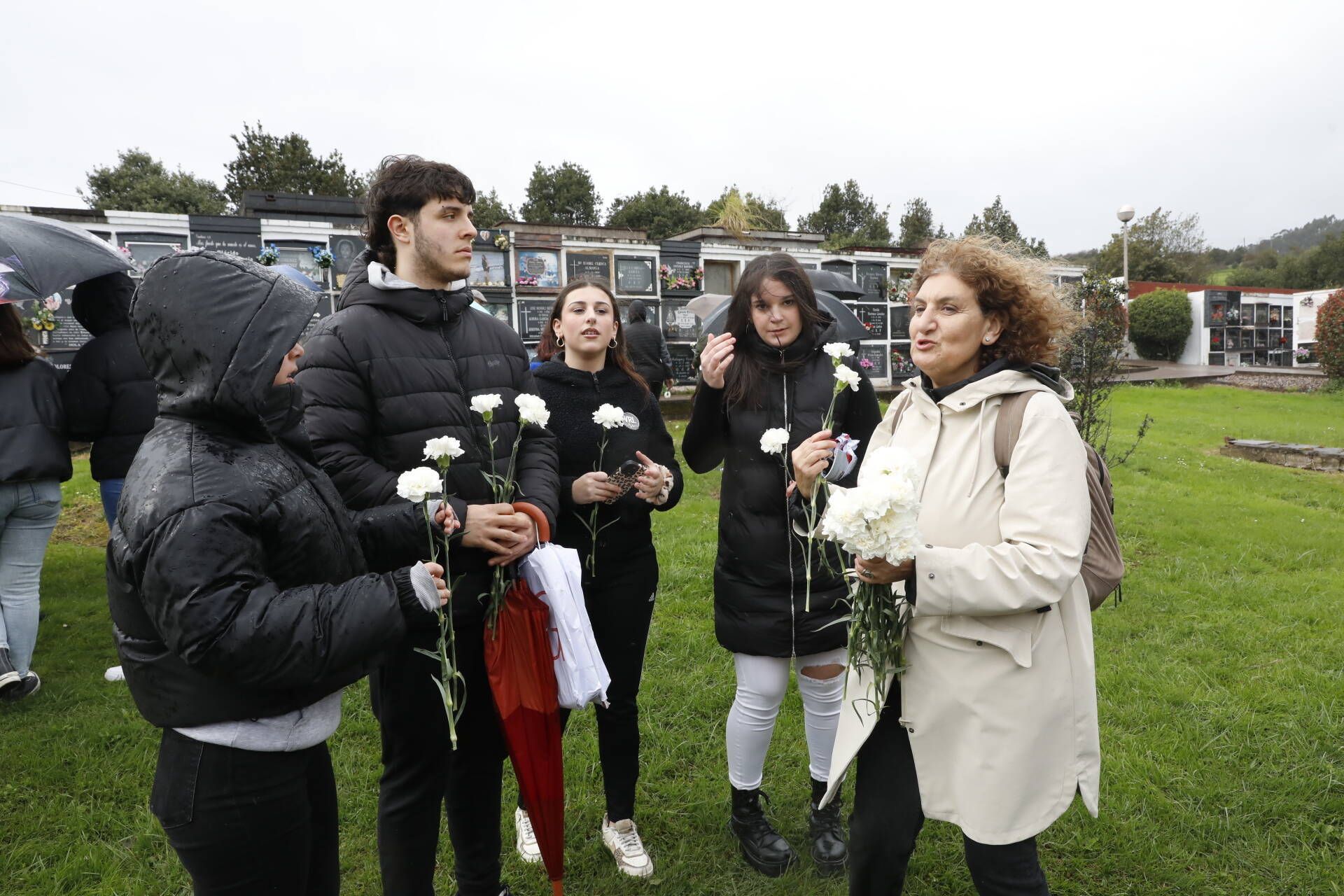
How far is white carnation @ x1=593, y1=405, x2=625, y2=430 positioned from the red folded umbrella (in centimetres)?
61

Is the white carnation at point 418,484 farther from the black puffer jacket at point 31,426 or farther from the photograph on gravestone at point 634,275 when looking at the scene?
the photograph on gravestone at point 634,275

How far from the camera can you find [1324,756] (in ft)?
10.6

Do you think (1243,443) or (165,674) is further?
(1243,443)

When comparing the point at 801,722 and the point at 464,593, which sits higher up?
the point at 464,593

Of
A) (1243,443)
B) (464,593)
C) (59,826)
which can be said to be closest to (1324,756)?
(464,593)

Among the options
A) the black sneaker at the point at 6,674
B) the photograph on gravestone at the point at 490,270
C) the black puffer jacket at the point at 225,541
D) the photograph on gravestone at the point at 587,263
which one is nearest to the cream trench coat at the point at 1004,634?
the black puffer jacket at the point at 225,541

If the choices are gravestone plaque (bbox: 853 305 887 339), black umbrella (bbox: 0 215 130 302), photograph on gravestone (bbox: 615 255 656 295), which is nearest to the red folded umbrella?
black umbrella (bbox: 0 215 130 302)

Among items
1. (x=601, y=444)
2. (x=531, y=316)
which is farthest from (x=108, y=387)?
(x=531, y=316)

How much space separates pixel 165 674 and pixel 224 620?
23cm

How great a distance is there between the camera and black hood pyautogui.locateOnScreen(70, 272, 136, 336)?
394 cm

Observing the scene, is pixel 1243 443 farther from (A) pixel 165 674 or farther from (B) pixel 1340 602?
(A) pixel 165 674

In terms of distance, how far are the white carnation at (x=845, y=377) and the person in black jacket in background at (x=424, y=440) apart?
3.16 ft

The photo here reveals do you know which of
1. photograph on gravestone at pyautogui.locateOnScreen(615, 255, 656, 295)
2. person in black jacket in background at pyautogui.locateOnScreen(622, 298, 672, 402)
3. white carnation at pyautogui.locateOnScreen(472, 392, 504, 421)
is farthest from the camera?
photograph on gravestone at pyautogui.locateOnScreen(615, 255, 656, 295)

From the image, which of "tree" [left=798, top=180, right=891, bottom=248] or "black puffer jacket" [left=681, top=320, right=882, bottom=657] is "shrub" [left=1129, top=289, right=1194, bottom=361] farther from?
"black puffer jacket" [left=681, top=320, right=882, bottom=657]
